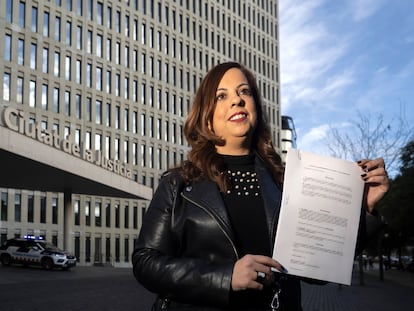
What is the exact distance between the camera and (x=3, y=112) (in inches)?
1160

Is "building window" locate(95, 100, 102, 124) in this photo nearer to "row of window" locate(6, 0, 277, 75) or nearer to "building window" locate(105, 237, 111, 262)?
"row of window" locate(6, 0, 277, 75)

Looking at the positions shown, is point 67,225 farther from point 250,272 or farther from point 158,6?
point 250,272

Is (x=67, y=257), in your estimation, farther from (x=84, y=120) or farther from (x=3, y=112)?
(x=84, y=120)

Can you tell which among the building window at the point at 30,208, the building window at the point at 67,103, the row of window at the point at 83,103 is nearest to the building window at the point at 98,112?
the row of window at the point at 83,103

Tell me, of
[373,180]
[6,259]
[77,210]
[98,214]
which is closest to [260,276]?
[373,180]

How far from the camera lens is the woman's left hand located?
2.47 m

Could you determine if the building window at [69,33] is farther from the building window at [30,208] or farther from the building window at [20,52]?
the building window at [30,208]

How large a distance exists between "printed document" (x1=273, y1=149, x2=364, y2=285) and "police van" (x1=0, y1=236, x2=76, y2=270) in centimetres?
3417

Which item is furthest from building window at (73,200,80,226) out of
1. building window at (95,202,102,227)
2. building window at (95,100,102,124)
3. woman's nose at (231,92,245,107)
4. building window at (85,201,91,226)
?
woman's nose at (231,92,245,107)

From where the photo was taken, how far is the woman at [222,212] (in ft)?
6.98

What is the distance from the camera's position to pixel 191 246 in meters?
2.29

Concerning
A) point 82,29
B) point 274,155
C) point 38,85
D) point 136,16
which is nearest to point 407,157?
point 274,155

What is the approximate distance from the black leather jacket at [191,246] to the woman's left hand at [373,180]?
14.4 inches

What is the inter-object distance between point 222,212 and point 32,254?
115ft
